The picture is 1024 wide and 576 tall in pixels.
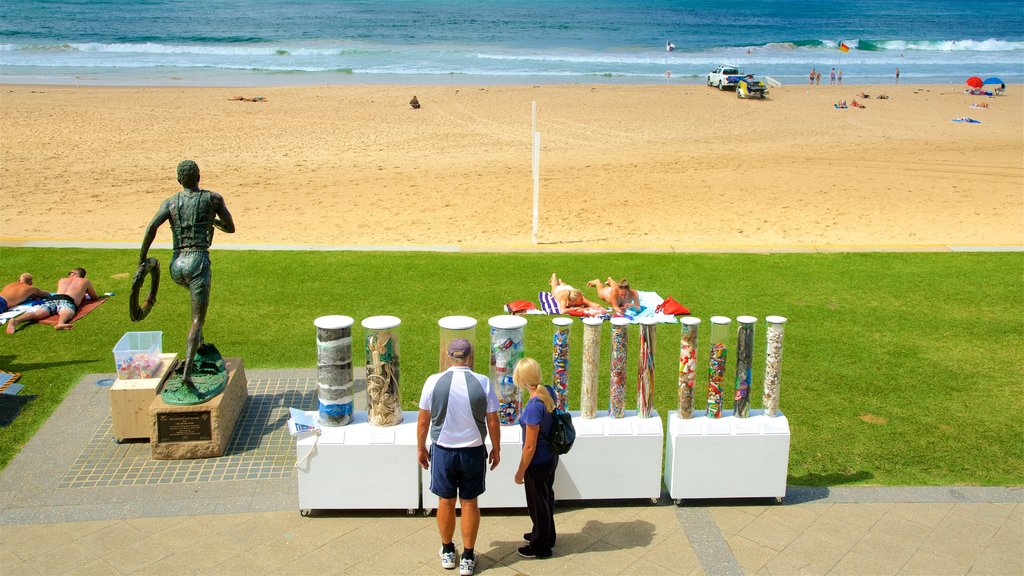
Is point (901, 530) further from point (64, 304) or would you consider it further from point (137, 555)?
point (64, 304)

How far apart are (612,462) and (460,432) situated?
5.67 ft

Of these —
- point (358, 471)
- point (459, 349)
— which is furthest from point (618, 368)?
point (358, 471)

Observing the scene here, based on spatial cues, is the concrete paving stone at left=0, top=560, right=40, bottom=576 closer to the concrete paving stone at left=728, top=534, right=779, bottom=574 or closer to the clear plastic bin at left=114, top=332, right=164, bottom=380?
the clear plastic bin at left=114, top=332, right=164, bottom=380

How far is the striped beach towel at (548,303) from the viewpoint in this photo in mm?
12266

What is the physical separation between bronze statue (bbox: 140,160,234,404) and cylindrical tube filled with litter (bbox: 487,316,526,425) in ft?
8.77

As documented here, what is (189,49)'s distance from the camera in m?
69.9

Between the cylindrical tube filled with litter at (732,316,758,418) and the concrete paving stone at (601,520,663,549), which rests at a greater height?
the cylindrical tube filled with litter at (732,316,758,418)

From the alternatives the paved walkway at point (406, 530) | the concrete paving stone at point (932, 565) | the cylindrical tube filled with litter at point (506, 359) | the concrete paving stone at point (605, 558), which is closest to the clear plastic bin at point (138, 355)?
the paved walkway at point (406, 530)

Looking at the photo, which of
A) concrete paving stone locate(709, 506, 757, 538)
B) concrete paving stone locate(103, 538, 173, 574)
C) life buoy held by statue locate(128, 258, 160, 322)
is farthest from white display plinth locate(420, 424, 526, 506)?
life buoy held by statue locate(128, 258, 160, 322)

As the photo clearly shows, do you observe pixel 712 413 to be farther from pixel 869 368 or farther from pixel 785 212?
pixel 785 212

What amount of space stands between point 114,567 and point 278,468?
1.80 m

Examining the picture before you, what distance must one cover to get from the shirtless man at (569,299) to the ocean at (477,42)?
130 feet

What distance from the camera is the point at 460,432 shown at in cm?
593

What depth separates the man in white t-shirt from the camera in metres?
5.91
